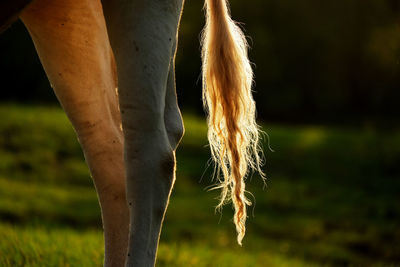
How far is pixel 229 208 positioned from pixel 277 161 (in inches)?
146

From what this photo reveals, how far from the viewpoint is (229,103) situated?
2.72 meters

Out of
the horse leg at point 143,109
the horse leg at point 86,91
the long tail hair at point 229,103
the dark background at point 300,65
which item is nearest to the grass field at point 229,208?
the horse leg at point 86,91

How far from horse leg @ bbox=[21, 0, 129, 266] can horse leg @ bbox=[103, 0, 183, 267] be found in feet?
1.34

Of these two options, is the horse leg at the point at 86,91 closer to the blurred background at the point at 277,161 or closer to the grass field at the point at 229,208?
the blurred background at the point at 277,161

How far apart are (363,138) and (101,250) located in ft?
43.5

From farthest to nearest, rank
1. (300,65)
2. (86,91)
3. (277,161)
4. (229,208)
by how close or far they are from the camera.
→ 1. (300,65)
2. (277,161)
3. (229,208)
4. (86,91)

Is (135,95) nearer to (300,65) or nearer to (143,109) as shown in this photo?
(143,109)

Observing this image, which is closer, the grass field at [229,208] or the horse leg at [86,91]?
the horse leg at [86,91]

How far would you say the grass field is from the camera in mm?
5555

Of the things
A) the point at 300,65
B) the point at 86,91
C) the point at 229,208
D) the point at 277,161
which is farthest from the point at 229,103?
the point at 300,65

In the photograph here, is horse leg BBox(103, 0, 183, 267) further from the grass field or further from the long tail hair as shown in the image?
the grass field

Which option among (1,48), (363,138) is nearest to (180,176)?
(363,138)

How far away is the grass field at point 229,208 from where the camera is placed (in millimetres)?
5555

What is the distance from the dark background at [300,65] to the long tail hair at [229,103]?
18816 millimetres
